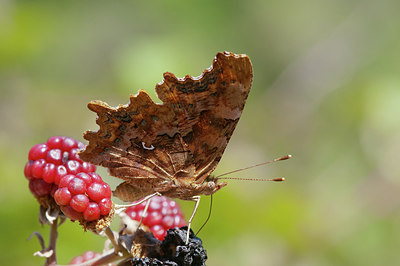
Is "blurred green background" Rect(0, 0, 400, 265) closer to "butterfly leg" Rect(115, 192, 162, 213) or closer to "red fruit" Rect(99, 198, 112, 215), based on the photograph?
"butterfly leg" Rect(115, 192, 162, 213)

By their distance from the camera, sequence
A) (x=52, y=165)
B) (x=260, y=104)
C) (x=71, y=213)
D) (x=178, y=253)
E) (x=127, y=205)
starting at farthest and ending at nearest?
(x=260, y=104)
(x=127, y=205)
(x=52, y=165)
(x=71, y=213)
(x=178, y=253)

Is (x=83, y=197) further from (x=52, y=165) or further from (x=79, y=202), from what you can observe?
(x=52, y=165)

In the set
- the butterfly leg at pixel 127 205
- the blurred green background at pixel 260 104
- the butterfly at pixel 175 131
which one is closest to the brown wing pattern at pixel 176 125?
the butterfly at pixel 175 131

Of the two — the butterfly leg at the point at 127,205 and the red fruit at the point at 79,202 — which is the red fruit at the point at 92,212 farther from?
the butterfly leg at the point at 127,205

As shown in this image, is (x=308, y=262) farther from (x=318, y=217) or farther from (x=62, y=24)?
(x=62, y=24)

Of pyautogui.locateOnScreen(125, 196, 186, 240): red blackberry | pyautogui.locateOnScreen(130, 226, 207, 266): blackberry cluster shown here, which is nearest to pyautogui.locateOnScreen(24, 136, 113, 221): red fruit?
pyautogui.locateOnScreen(130, 226, 207, 266): blackberry cluster

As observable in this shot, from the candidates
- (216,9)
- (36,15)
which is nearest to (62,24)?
(36,15)

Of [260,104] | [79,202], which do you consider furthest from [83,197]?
[260,104]
